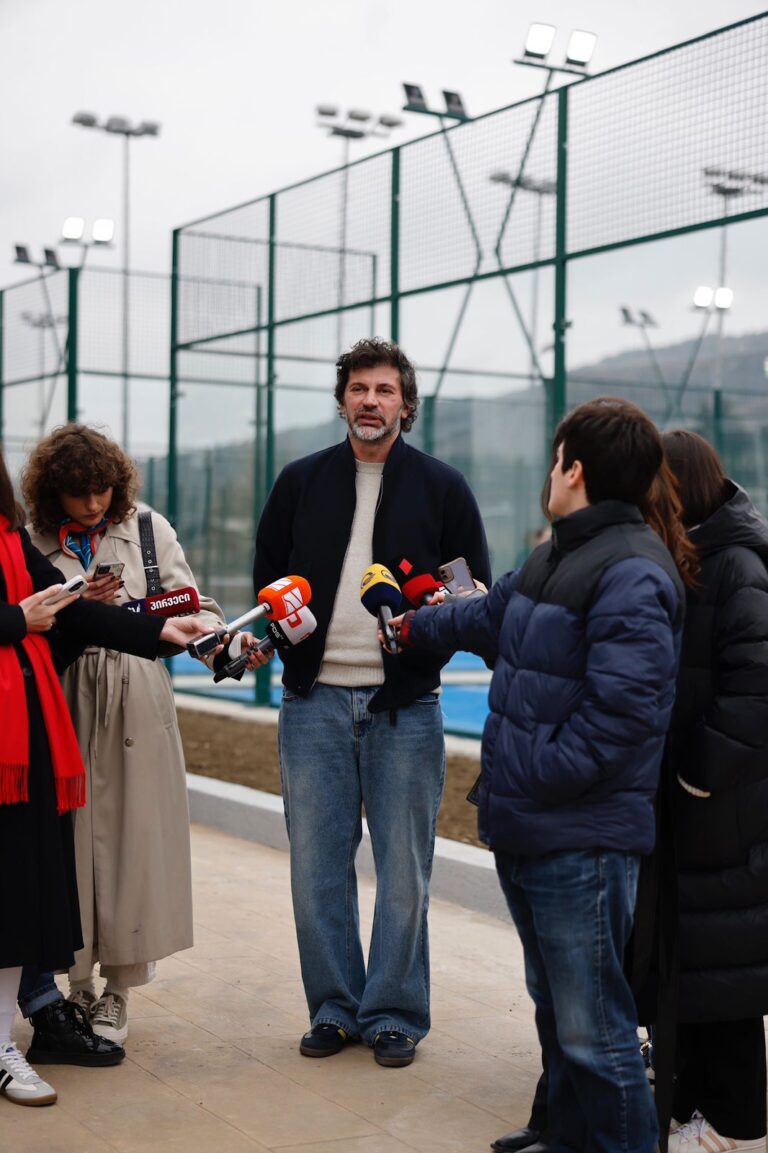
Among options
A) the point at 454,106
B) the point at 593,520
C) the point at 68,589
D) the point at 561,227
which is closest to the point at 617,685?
the point at 593,520

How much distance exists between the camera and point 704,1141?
3631 mm

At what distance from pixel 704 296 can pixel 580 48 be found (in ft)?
7.64

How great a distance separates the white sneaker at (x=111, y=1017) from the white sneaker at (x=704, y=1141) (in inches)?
65.1

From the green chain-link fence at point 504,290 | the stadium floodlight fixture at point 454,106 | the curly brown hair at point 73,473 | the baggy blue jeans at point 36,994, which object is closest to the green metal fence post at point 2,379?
the green chain-link fence at point 504,290

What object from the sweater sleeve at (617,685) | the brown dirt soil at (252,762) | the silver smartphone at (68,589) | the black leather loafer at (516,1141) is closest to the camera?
the sweater sleeve at (617,685)

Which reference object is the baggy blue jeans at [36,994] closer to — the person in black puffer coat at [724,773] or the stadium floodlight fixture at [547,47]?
the person in black puffer coat at [724,773]

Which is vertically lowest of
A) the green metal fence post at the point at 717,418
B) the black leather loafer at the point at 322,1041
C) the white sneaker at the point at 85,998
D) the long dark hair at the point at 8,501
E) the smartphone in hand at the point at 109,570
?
the black leather loafer at the point at 322,1041

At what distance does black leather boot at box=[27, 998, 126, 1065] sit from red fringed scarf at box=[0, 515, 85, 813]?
65 centimetres

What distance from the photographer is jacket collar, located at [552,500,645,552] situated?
3281 mm

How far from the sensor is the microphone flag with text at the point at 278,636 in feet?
13.5

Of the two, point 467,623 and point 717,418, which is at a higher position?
point 717,418

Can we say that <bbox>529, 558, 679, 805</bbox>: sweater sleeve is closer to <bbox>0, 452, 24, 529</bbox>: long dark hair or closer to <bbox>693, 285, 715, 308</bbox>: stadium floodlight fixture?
<bbox>0, 452, 24, 529</bbox>: long dark hair

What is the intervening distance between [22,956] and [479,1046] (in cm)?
140

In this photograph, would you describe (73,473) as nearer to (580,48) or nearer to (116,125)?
(580,48)
